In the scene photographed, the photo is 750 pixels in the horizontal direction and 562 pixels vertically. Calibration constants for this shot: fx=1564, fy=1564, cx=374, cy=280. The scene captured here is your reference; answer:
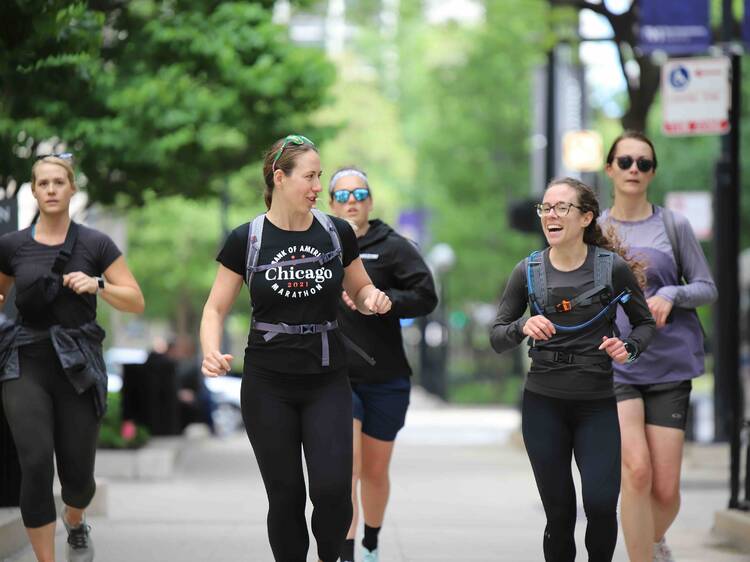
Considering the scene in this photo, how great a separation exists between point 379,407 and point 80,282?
5.53ft

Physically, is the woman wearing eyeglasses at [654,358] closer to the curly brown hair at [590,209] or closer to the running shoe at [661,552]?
the running shoe at [661,552]

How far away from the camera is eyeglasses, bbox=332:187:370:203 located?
25.1ft

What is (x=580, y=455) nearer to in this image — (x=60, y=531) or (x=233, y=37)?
(x=60, y=531)

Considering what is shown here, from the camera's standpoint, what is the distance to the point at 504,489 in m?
14.1

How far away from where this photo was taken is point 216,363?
5.74 meters

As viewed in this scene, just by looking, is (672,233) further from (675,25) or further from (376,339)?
(675,25)

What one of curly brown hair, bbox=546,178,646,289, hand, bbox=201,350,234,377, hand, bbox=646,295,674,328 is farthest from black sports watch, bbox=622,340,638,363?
hand, bbox=201,350,234,377

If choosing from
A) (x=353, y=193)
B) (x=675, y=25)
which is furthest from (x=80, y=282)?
(x=675, y=25)

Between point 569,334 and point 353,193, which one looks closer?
point 569,334

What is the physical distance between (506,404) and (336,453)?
30717 millimetres

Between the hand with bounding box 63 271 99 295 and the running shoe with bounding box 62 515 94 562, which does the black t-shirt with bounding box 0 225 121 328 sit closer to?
the hand with bounding box 63 271 99 295

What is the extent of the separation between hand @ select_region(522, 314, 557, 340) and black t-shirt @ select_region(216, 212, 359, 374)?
742mm


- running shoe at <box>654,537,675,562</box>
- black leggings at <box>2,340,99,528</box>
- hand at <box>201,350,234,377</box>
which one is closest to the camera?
hand at <box>201,350,234,377</box>

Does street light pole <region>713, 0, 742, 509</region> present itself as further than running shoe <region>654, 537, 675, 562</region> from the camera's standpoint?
Yes
